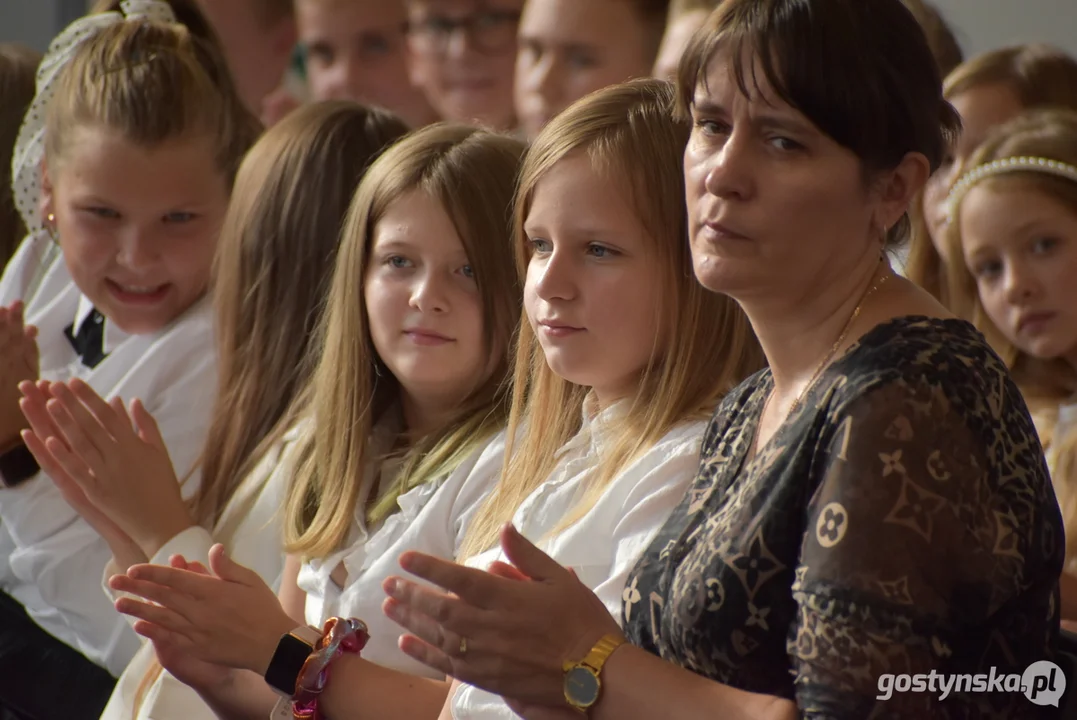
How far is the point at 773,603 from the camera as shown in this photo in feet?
3.50

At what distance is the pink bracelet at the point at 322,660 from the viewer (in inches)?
60.4

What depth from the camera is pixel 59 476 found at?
1.98m

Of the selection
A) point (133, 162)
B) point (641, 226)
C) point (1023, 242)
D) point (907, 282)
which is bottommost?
point (907, 282)

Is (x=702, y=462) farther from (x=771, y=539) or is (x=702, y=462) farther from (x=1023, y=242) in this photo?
(x=1023, y=242)

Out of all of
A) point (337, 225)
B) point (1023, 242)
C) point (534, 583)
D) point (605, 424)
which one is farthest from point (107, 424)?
point (1023, 242)

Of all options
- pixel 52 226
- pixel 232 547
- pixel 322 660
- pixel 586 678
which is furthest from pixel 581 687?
pixel 52 226

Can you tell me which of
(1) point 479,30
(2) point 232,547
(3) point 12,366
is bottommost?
(2) point 232,547

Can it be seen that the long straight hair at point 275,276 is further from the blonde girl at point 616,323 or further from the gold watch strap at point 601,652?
the gold watch strap at point 601,652

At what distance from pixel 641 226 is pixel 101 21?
4.98 ft

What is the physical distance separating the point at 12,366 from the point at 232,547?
0.56 meters

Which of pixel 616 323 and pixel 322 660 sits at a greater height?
pixel 616 323

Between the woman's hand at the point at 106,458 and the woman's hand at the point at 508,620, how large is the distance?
88 centimetres

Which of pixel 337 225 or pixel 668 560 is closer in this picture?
pixel 668 560

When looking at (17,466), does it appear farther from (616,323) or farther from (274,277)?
(616,323)
